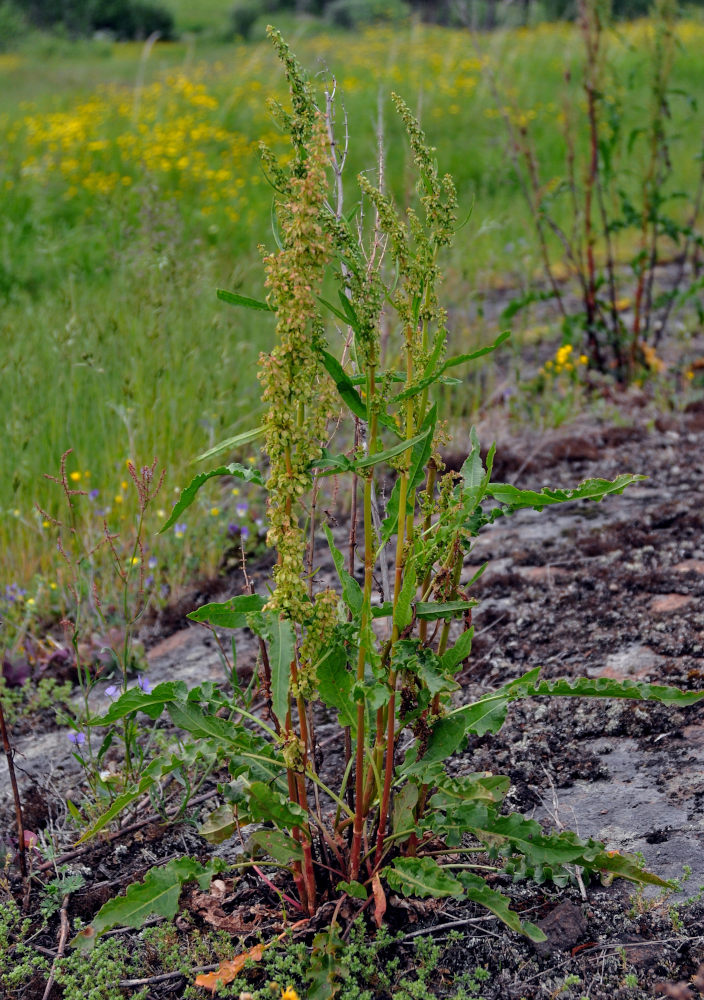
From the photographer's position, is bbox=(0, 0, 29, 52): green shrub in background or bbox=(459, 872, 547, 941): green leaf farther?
bbox=(0, 0, 29, 52): green shrub in background

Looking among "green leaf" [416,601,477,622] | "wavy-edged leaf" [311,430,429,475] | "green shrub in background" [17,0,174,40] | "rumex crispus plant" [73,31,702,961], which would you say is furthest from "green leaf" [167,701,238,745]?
"green shrub in background" [17,0,174,40]

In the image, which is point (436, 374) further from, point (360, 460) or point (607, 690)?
point (607, 690)

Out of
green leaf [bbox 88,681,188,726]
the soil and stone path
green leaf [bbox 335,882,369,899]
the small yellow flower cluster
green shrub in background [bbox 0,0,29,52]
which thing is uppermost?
green shrub in background [bbox 0,0,29,52]

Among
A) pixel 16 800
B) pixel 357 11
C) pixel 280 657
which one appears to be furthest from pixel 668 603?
pixel 357 11

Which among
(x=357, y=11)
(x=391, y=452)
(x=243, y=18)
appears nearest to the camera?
(x=391, y=452)

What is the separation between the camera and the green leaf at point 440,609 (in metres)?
1.65

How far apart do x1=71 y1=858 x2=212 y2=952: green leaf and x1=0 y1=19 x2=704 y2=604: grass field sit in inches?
55.6

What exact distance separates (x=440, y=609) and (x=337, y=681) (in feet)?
0.92

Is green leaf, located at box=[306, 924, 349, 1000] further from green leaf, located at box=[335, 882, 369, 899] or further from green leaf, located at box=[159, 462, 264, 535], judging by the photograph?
green leaf, located at box=[159, 462, 264, 535]

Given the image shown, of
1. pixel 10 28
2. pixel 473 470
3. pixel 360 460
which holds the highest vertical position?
pixel 10 28

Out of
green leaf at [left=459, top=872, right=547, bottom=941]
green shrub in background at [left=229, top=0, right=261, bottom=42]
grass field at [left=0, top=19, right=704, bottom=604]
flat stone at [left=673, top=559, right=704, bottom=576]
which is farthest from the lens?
green shrub in background at [left=229, top=0, right=261, bottom=42]

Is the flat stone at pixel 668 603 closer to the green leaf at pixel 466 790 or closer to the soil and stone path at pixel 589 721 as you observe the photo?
the soil and stone path at pixel 589 721

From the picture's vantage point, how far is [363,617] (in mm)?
1628

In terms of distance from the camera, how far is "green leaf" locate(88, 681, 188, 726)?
1.72 meters
